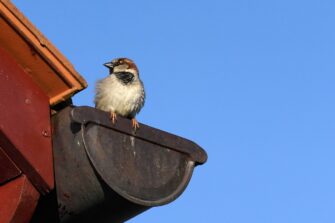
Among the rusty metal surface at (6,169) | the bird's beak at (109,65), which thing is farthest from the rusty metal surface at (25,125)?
the bird's beak at (109,65)

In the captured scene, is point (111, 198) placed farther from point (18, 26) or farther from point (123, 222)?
point (18, 26)

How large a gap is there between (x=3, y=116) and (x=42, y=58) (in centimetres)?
39

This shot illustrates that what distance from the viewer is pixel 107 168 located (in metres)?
2.59

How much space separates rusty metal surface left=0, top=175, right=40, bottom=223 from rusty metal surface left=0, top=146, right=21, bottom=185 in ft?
0.06

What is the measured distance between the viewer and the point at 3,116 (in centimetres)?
247

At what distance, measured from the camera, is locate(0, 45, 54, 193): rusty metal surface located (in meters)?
2.46

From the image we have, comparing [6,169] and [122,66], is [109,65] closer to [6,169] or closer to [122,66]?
[122,66]

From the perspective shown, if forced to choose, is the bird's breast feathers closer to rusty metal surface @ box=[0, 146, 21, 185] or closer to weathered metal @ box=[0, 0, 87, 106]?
weathered metal @ box=[0, 0, 87, 106]

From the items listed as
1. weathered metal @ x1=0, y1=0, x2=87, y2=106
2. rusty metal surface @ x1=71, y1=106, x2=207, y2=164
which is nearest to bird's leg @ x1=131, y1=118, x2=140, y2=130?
rusty metal surface @ x1=71, y1=106, x2=207, y2=164

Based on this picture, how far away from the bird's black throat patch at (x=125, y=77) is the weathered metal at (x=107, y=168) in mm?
2773

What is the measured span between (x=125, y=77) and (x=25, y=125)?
3.09 meters

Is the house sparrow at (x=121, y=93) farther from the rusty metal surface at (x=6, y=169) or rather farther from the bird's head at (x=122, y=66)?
the rusty metal surface at (x=6, y=169)

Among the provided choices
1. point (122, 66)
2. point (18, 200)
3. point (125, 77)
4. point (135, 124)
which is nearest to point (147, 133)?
point (135, 124)

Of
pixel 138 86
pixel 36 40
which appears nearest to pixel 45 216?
pixel 36 40
